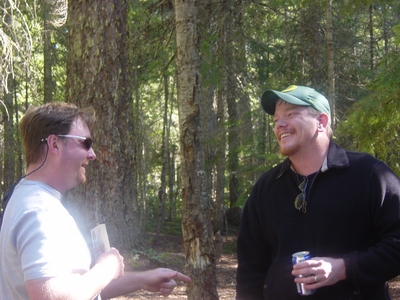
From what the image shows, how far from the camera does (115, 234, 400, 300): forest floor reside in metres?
8.59

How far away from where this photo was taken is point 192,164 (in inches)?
237

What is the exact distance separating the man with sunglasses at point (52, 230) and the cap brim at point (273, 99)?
1.09 metres

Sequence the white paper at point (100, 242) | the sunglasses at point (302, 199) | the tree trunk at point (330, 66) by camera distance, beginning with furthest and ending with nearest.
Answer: the tree trunk at point (330, 66), the sunglasses at point (302, 199), the white paper at point (100, 242)

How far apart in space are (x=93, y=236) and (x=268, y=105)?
1361 mm

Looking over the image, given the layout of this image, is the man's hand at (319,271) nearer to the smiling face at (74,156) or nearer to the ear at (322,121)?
the ear at (322,121)

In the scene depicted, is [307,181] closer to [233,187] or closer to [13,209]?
[13,209]

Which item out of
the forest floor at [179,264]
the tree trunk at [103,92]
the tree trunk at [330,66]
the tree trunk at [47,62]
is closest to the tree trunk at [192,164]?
the tree trunk at [103,92]

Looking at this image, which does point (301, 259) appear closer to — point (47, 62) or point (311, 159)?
point (311, 159)

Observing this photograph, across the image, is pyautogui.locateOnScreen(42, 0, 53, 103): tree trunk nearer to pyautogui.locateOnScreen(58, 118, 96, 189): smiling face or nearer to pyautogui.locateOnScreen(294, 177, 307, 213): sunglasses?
pyautogui.locateOnScreen(58, 118, 96, 189): smiling face

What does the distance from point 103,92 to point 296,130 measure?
536cm

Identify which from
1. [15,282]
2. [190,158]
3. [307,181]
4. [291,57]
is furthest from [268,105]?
[291,57]

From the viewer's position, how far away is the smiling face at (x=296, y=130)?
9.42 feet

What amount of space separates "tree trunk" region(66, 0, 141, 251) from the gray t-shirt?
559 cm

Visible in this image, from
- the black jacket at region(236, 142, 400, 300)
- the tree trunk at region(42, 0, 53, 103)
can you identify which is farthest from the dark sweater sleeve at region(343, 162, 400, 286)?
the tree trunk at region(42, 0, 53, 103)
